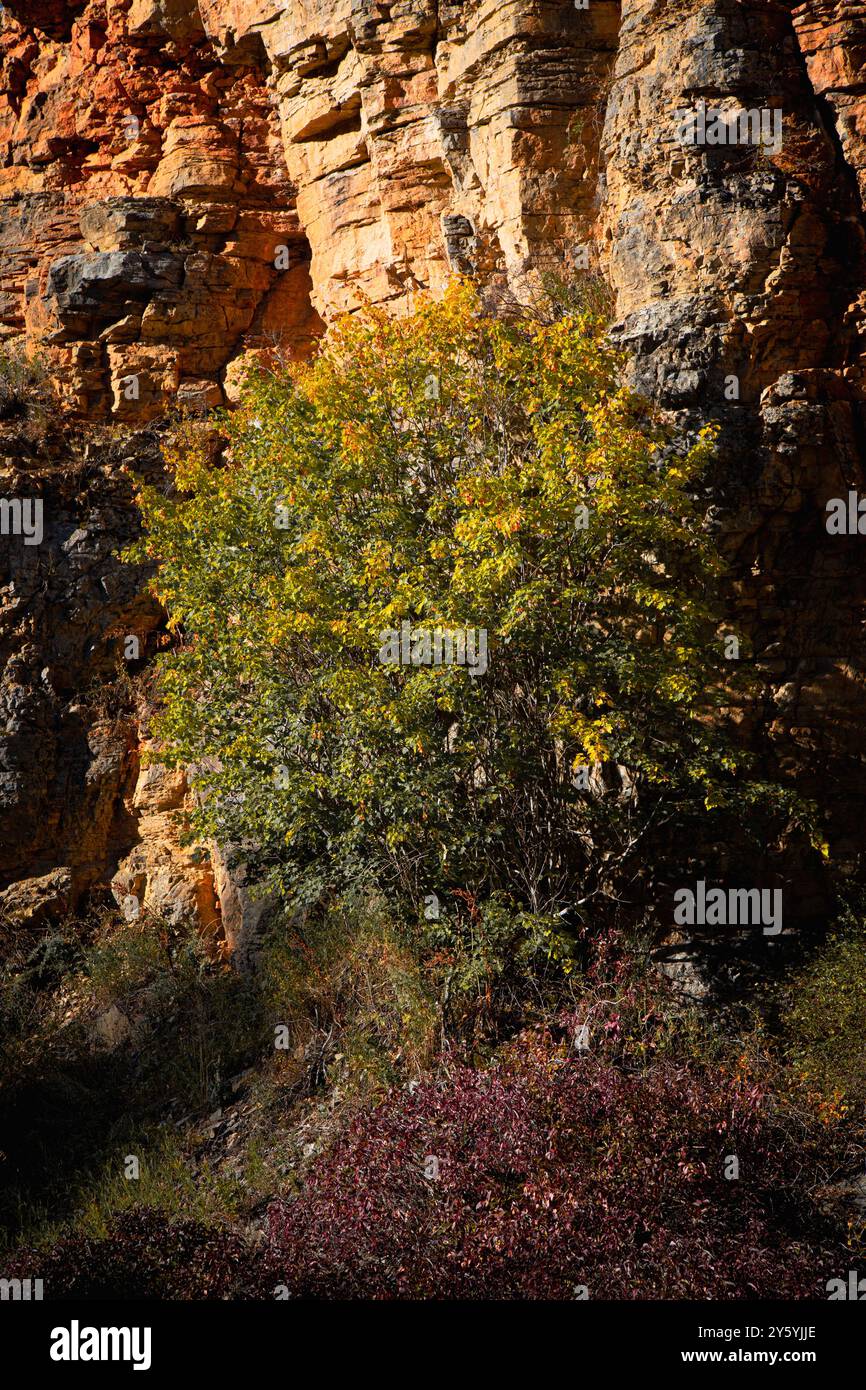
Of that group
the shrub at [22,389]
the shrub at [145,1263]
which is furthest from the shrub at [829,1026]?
the shrub at [22,389]

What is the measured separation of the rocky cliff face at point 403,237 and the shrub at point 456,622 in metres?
1.30

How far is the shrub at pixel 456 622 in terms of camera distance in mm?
9320

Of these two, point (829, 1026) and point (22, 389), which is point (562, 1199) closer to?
point (829, 1026)

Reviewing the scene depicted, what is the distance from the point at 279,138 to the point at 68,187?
4016mm

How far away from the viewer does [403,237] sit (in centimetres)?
1467

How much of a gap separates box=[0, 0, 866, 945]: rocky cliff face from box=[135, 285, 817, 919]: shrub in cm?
130

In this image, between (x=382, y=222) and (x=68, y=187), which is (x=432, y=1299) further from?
(x=68, y=187)

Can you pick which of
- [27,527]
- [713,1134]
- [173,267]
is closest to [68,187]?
[173,267]

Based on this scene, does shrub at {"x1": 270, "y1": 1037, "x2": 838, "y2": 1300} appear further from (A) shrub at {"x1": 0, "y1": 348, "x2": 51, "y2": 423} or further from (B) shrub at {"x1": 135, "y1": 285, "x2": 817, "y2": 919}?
(A) shrub at {"x1": 0, "y1": 348, "x2": 51, "y2": 423}

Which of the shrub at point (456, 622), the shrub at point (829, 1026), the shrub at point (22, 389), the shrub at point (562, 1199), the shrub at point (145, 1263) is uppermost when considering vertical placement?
the shrub at point (22, 389)

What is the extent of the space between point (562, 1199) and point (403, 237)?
12.0m

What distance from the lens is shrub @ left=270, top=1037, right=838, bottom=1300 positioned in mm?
6941

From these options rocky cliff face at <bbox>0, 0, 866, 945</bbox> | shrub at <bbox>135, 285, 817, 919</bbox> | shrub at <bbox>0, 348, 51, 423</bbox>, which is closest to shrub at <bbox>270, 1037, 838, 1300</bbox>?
shrub at <bbox>135, 285, 817, 919</bbox>

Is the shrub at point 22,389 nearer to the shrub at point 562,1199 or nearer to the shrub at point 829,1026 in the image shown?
the shrub at point 562,1199
